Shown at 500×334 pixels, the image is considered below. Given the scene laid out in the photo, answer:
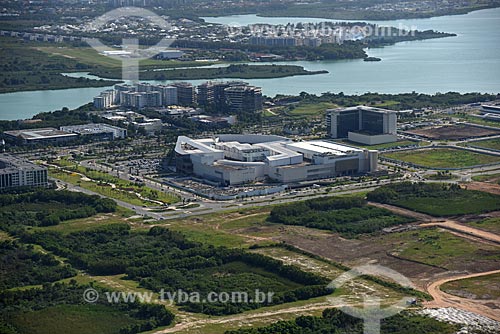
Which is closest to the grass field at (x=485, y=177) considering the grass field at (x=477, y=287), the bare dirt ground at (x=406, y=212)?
the bare dirt ground at (x=406, y=212)

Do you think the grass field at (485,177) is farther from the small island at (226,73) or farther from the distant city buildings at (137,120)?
the small island at (226,73)

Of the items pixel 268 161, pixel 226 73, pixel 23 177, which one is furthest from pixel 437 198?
pixel 226 73

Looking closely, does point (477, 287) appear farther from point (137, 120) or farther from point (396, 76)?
point (396, 76)

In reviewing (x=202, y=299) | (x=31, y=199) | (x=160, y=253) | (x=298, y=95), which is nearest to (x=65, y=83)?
(x=298, y=95)

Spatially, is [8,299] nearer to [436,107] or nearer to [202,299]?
[202,299]

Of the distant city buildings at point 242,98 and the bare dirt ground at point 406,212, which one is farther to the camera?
the distant city buildings at point 242,98
